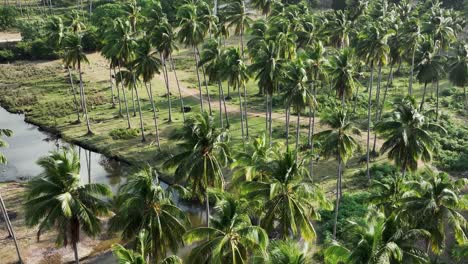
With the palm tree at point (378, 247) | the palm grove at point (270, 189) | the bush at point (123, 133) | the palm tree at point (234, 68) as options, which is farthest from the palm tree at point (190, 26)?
the palm tree at point (378, 247)

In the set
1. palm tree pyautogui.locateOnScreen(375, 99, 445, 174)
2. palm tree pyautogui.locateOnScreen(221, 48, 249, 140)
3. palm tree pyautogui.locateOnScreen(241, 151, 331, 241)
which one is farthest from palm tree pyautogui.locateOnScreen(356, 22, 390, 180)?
palm tree pyautogui.locateOnScreen(241, 151, 331, 241)

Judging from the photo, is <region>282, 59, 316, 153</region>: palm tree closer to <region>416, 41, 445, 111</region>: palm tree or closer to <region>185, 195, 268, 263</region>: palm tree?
<region>185, 195, 268, 263</region>: palm tree

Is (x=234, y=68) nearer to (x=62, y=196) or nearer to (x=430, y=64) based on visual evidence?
(x=430, y=64)

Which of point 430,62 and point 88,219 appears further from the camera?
point 430,62

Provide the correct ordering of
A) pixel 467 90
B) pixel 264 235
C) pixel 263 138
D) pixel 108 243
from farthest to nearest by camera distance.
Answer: pixel 467 90 < pixel 108 243 < pixel 263 138 < pixel 264 235

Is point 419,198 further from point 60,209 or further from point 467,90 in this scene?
point 467,90

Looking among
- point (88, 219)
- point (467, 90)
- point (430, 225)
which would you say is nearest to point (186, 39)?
point (88, 219)
